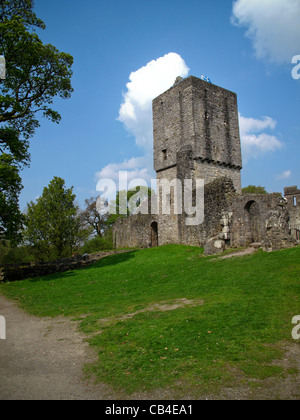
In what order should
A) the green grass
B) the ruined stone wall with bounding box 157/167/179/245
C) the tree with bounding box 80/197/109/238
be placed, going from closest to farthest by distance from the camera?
→ the green grass → the ruined stone wall with bounding box 157/167/179/245 → the tree with bounding box 80/197/109/238

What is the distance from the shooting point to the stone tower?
24969 millimetres

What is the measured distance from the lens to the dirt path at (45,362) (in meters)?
4.20

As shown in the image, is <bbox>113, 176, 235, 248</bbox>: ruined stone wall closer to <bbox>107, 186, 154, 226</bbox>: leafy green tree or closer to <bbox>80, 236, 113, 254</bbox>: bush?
<bbox>80, 236, 113, 254</bbox>: bush

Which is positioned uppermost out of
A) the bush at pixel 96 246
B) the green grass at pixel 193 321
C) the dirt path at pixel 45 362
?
the bush at pixel 96 246

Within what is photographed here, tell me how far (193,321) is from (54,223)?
19.4 meters

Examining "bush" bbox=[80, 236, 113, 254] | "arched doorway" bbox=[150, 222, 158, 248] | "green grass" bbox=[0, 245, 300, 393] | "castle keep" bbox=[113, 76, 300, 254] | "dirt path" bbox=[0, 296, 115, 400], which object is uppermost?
"castle keep" bbox=[113, 76, 300, 254]

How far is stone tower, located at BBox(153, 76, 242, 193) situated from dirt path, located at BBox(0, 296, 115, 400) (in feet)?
61.8

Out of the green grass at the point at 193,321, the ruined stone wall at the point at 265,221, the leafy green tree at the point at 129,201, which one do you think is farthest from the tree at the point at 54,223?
the leafy green tree at the point at 129,201

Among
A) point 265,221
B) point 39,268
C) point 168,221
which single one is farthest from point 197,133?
→ point 39,268

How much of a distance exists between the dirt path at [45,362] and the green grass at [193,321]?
32 centimetres

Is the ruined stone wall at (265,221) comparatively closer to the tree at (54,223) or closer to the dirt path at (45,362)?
Result: the dirt path at (45,362)

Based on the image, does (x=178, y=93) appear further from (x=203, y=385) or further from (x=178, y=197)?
(x=203, y=385)

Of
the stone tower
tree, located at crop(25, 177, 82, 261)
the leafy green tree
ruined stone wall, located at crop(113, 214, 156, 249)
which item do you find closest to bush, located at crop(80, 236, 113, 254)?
ruined stone wall, located at crop(113, 214, 156, 249)

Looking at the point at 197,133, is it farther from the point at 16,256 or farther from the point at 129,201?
the point at 129,201
